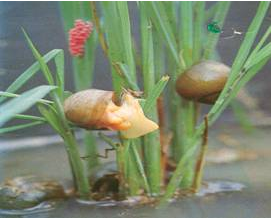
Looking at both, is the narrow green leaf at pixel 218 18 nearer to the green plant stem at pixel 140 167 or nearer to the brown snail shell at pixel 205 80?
the brown snail shell at pixel 205 80

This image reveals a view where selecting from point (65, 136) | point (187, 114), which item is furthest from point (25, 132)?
point (187, 114)

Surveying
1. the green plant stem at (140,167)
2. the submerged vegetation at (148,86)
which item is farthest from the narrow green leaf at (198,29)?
the green plant stem at (140,167)

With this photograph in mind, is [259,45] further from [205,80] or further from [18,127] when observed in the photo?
[18,127]

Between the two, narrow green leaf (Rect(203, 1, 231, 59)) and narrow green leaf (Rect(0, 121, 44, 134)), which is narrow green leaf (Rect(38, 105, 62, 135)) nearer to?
narrow green leaf (Rect(0, 121, 44, 134))

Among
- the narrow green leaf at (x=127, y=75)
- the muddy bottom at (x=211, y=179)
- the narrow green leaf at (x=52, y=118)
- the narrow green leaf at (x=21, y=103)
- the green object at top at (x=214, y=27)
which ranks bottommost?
the muddy bottom at (x=211, y=179)

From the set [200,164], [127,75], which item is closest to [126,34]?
[127,75]

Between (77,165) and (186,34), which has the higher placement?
(186,34)

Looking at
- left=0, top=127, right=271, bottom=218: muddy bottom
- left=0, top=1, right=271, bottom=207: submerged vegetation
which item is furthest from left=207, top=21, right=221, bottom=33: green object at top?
left=0, top=127, right=271, bottom=218: muddy bottom
